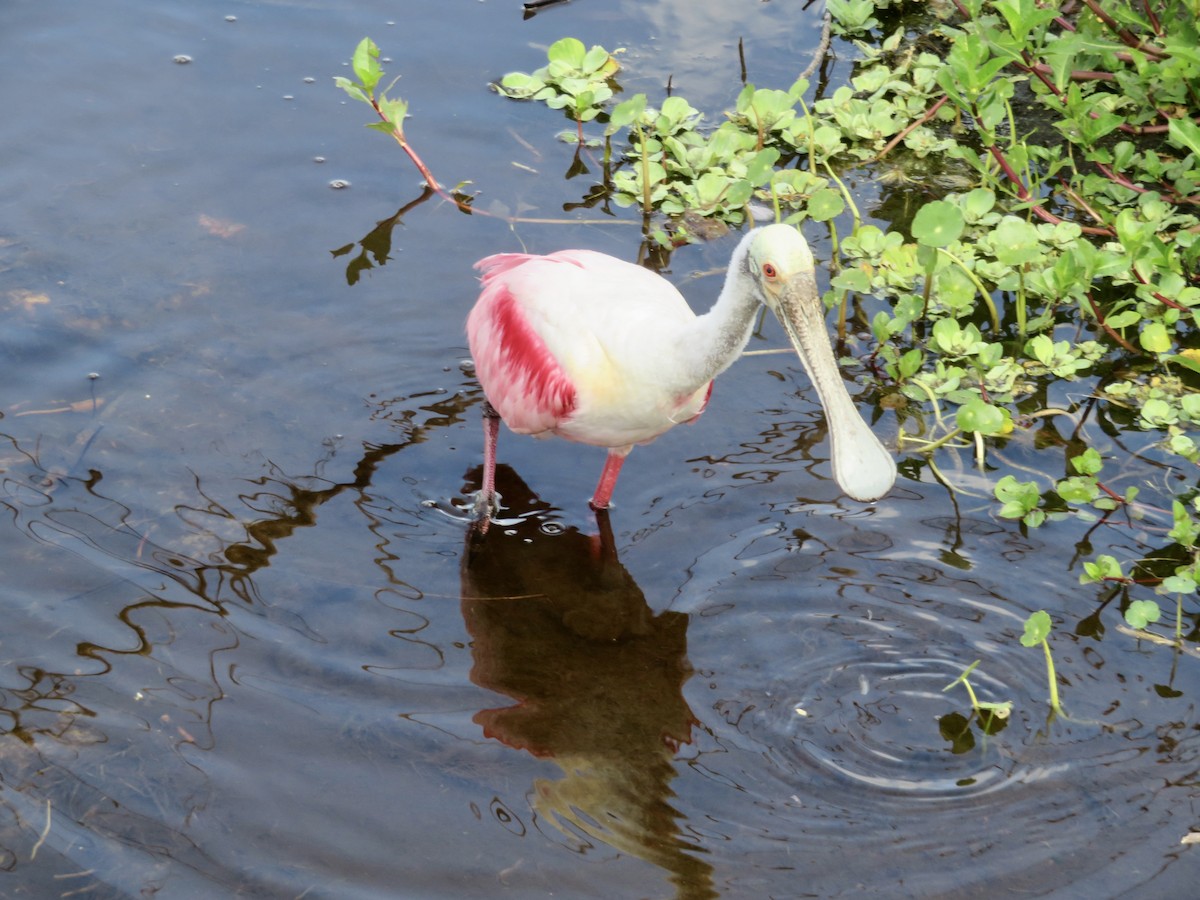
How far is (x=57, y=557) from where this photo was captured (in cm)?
380

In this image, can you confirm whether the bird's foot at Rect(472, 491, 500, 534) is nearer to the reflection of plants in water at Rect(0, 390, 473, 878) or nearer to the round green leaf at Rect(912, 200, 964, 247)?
the reflection of plants in water at Rect(0, 390, 473, 878)

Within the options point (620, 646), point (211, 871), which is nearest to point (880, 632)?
point (620, 646)

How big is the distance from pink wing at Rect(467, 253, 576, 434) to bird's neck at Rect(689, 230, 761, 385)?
18.1 inches

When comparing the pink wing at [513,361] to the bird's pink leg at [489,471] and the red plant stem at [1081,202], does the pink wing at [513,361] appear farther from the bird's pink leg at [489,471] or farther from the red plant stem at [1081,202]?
the red plant stem at [1081,202]

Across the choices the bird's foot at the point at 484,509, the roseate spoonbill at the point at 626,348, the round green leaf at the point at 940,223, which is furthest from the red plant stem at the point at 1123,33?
the bird's foot at the point at 484,509

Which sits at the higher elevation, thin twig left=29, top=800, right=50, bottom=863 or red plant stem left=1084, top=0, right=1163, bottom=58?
red plant stem left=1084, top=0, right=1163, bottom=58

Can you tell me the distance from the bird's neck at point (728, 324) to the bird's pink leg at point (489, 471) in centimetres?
95

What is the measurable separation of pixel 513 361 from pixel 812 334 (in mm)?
1034

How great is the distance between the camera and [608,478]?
4.16m

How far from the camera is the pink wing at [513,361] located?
3.80m

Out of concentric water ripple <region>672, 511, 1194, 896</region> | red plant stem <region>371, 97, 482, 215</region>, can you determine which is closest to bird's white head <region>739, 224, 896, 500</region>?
concentric water ripple <region>672, 511, 1194, 896</region>

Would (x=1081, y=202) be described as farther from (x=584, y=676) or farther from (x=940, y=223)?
(x=584, y=676)

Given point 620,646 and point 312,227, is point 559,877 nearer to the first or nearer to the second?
point 620,646

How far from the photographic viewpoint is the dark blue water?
10.2 ft
